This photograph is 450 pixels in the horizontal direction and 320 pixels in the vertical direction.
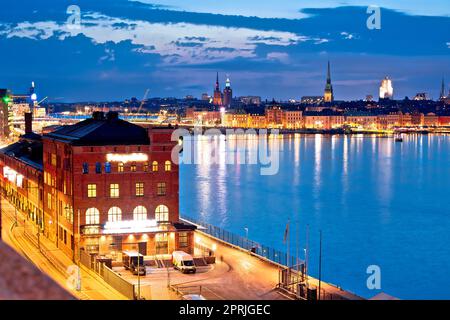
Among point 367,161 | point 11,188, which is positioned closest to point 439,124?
point 367,161

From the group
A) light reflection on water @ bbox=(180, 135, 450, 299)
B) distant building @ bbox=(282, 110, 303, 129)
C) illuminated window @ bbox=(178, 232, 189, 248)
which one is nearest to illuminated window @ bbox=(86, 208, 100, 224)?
illuminated window @ bbox=(178, 232, 189, 248)

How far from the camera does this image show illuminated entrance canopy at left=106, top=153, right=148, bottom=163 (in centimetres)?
1384

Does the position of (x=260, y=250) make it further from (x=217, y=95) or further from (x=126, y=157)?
(x=217, y=95)

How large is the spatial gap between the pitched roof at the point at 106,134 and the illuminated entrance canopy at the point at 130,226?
1.72 m

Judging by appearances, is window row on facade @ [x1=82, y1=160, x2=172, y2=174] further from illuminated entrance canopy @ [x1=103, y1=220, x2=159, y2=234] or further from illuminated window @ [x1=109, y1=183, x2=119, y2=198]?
illuminated entrance canopy @ [x1=103, y1=220, x2=159, y2=234]

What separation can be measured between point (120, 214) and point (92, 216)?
0.59m

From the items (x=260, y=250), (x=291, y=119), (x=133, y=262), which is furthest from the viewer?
(x=291, y=119)

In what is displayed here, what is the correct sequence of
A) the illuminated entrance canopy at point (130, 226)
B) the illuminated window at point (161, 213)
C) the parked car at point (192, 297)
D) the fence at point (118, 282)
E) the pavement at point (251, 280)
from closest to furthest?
the parked car at point (192, 297)
the fence at point (118, 282)
the pavement at point (251, 280)
the illuminated entrance canopy at point (130, 226)
the illuminated window at point (161, 213)

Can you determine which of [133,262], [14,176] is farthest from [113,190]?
[14,176]

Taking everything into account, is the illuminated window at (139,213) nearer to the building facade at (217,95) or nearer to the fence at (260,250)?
the fence at (260,250)

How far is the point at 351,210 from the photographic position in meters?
27.8

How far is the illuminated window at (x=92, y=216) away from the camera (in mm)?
13703

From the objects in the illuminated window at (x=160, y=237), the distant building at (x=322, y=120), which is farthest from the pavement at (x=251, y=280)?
the distant building at (x=322, y=120)
